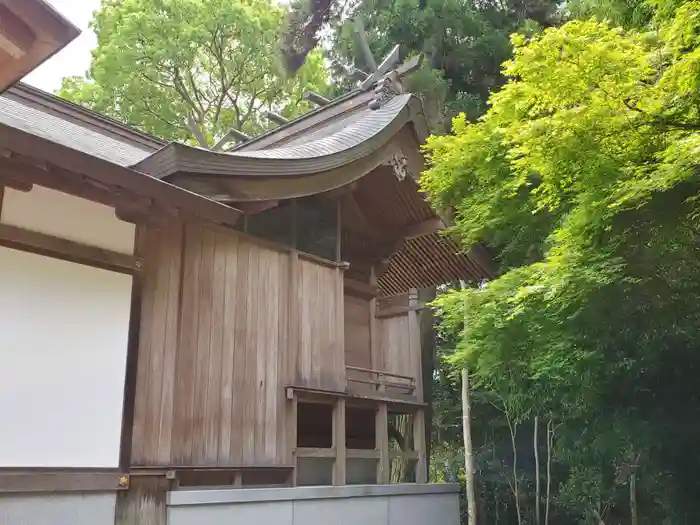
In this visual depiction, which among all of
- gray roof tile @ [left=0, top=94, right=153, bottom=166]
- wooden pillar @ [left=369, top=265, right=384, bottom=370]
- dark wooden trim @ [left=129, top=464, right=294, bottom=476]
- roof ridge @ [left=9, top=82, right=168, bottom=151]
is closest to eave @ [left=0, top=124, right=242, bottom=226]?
gray roof tile @ [left=0, top=94, right=153, bottom=166]

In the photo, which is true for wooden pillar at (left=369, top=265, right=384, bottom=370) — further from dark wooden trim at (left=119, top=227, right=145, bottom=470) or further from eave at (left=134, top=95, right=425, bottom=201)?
dark wooden trim at (left=119, top=227, right=145, bottom=470)

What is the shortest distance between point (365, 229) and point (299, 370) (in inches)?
112

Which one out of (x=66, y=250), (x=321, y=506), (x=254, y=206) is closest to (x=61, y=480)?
(x=66, y=250)

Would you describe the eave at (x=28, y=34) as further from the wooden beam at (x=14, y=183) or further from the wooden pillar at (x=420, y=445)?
the wooden pillar at (x=420, y=445)

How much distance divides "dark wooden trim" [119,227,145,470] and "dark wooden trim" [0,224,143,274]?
15cm

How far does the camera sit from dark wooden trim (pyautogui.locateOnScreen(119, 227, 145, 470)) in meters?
5.07

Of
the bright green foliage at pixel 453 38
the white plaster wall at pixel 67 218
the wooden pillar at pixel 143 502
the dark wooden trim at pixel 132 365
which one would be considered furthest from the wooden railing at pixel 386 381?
the bright green foliage at pixel 453 38

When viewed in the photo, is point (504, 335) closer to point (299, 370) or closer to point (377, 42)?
point (299, 370)

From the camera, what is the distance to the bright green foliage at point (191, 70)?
16734 mm

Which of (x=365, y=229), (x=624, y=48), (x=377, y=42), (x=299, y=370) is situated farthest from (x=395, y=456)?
(x=377, y=42)

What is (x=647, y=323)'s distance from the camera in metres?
5.48

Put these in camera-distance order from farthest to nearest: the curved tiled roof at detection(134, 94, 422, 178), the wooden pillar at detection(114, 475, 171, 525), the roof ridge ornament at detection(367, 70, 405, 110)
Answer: the roof ridge ornament at detection(367, 70, 405, 110) → the curved tiled roof at detection(134, 94, 422, 178) → the wooden pillar at detection(114, 475, 171, 525)

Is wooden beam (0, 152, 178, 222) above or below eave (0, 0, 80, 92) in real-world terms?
above

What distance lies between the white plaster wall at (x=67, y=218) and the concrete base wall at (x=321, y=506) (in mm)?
2139
